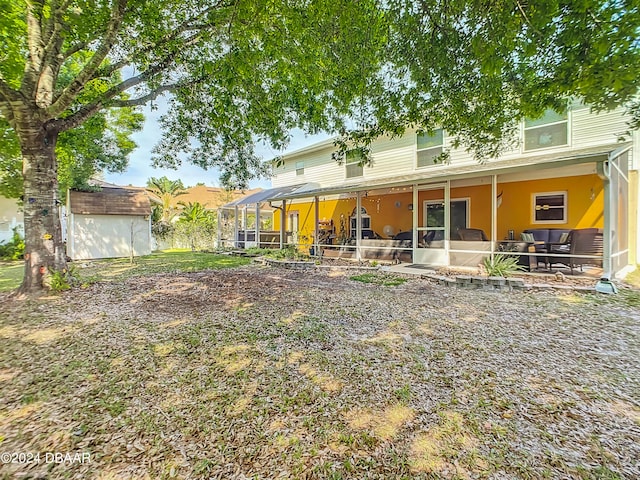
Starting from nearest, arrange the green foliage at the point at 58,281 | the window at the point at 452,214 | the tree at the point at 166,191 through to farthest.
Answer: the green foliage at the point at 58,281, the window at the point at 452,214, the tree at the point at 166,191

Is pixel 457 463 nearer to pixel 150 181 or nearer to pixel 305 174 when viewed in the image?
pixel 305 174

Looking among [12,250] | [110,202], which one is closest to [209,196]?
[110,202]

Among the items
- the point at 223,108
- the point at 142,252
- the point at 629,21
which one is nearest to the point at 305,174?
the point at 142,252

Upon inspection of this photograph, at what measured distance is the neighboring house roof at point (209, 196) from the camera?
31.0 meters

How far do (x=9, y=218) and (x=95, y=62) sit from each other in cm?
1795

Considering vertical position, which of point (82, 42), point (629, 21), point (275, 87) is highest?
point (82, 42)

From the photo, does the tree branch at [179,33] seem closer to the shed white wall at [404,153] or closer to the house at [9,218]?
the shed white wall at [404,153]

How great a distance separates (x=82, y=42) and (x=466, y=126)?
788 cm

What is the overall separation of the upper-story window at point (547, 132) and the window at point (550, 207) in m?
1.69

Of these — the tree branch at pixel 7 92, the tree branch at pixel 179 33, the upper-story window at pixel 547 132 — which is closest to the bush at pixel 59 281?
the tree branch at pixel 7 92

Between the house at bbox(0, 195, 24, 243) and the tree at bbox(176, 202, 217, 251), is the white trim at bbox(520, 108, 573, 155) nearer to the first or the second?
the tree at bbox(176, 202, 217, 251)

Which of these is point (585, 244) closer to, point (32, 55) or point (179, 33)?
point (179, 33)

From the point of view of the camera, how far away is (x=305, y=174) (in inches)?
701

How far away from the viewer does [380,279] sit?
8.34 meters
